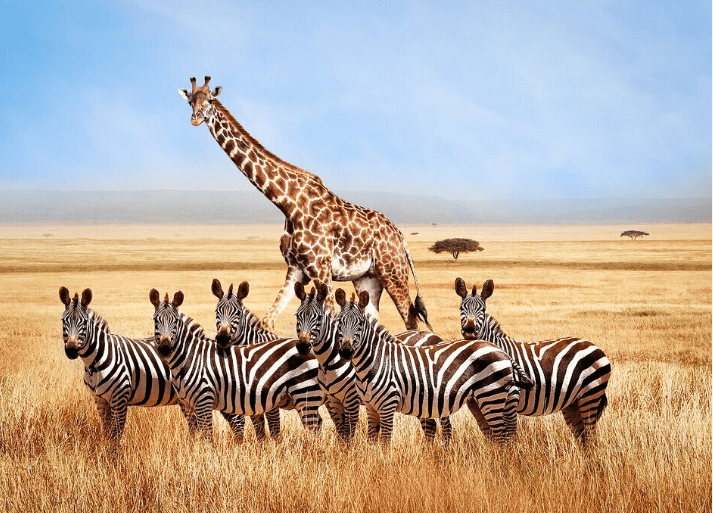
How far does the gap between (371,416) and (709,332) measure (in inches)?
692

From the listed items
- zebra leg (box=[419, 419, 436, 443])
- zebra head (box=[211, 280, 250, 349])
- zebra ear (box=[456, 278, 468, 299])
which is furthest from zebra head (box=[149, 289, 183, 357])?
zebra leg (box=[419, 419, 436, 443])

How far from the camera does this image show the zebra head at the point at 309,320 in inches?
227

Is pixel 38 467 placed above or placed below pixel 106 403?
below

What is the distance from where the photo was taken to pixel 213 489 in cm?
635

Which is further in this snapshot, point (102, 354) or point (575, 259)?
point (575, 259)

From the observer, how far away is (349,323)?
5844 millimetres

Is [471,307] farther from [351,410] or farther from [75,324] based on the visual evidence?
[75,324]

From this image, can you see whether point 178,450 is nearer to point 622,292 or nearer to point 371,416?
point 371,416

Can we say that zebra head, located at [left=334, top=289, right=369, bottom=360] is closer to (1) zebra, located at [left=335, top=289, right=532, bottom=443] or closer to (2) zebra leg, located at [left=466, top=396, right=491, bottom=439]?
(1) zebra, located at [left=335, top=289, right=532, bottom=443]

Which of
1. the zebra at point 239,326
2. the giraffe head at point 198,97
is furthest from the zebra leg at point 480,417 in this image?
the giraffe head at point 198,97

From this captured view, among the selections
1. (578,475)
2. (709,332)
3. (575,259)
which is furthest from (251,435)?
(575,259)

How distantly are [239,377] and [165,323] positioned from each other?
0.98 metres

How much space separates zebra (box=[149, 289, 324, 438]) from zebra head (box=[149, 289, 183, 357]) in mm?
136

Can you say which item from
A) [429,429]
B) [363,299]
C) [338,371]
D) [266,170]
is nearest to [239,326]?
[338,371]
